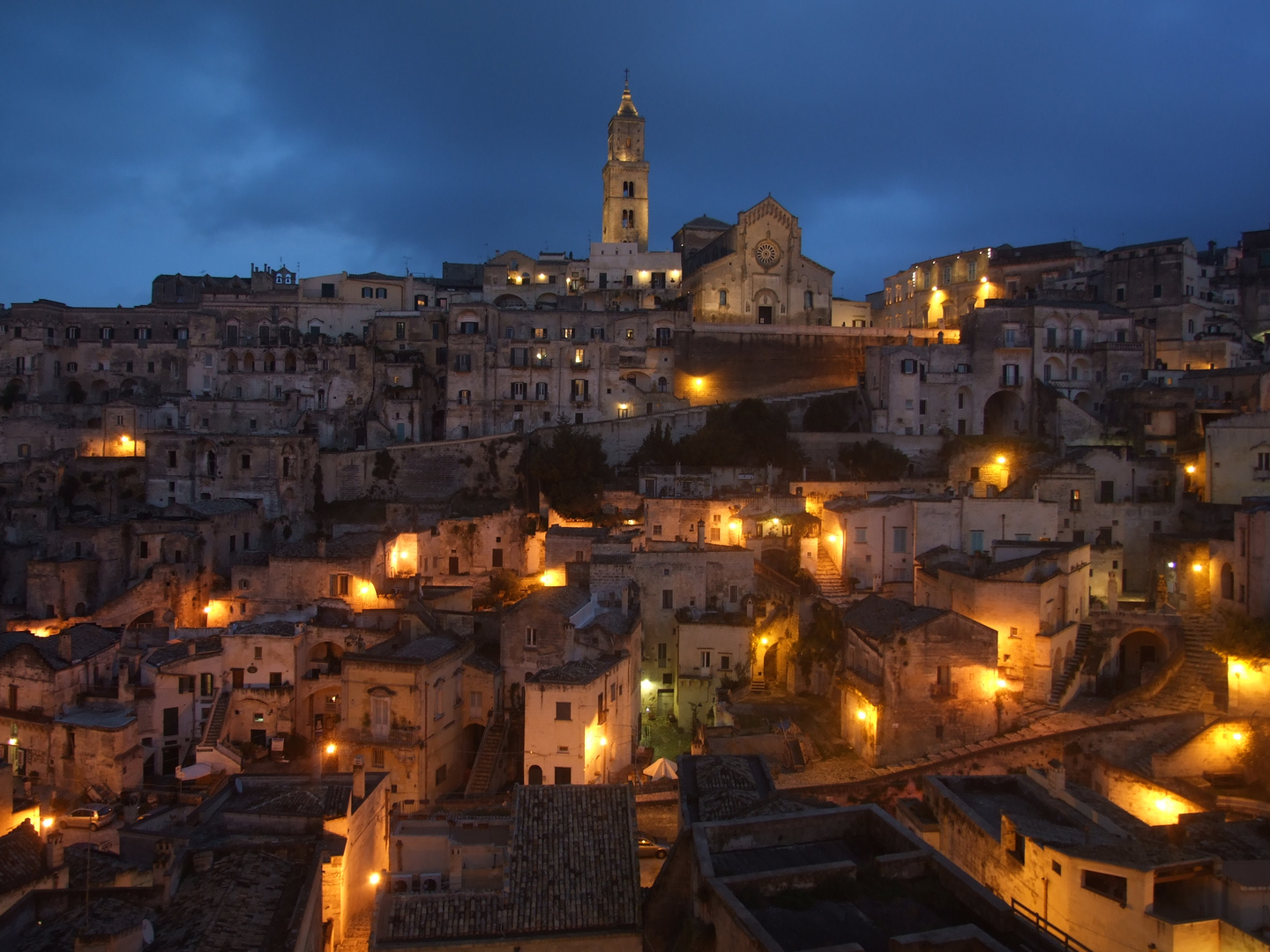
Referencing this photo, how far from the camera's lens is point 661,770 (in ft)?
76.6

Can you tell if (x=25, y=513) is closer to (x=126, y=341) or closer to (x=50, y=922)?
(x=126, y=341)

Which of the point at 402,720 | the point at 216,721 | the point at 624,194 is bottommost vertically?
the point at 216,721

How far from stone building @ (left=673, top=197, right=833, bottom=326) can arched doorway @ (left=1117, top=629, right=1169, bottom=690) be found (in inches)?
1113

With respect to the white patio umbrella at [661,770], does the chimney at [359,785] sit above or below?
above

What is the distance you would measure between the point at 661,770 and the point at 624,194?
161 feet

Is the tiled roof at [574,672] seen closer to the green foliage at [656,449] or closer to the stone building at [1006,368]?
the green foliage at [656,449]

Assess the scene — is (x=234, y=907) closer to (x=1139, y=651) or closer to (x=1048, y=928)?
(x=1048, y=928)

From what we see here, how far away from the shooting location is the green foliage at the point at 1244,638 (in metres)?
24.8

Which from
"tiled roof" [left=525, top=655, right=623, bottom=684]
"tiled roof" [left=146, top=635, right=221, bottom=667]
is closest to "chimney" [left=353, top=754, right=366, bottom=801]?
"tiled roof" [left=525, top=655, right=623, bottom=684]

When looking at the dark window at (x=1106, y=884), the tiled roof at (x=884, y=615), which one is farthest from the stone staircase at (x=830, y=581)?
the dark window at (x=1106, y=884)

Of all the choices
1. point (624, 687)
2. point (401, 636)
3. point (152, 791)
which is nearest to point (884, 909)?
point (624, 687)

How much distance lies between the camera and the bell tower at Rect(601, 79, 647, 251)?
211ft

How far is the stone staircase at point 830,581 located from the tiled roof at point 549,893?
57.5 ft

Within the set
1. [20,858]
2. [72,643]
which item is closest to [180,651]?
[72,643]
